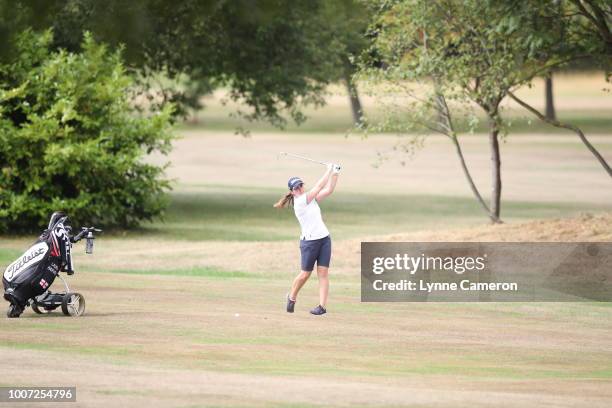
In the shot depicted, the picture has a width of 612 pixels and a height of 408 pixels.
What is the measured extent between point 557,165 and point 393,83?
3058 cm

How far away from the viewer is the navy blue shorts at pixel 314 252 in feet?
44.9

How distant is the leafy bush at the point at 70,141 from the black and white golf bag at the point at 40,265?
12.9m

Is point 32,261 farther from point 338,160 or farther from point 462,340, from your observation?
point 338,160

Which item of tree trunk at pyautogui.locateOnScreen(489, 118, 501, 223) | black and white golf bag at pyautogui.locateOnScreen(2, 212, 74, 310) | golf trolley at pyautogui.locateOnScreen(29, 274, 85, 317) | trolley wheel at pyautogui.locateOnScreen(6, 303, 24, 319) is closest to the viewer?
black and white golf bag at pyautogui.locateOnScreen(2, 212, 74, 310)

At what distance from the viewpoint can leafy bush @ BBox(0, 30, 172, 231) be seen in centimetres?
2622

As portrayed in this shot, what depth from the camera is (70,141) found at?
87.3 ft

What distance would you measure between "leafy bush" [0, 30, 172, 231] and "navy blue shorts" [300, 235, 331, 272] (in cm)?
1316

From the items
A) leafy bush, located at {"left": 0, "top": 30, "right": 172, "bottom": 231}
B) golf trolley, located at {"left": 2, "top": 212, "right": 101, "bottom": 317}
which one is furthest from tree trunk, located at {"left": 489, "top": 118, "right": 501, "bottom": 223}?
golf trolley, located at {"left": 2, "top": 212, "right": 101, "bottom": 317}

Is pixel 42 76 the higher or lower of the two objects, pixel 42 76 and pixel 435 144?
the higher

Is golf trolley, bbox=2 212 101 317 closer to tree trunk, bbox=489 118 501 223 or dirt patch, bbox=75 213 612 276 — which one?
dirt patch, bbox=75 213 612 276

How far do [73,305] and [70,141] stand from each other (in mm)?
13432

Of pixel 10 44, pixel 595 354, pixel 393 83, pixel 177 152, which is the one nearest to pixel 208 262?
pixel 393 83

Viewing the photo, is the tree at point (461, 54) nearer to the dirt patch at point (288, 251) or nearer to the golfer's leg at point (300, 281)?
the dirt patch at point (288, 251)

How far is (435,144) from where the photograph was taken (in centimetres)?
7219
